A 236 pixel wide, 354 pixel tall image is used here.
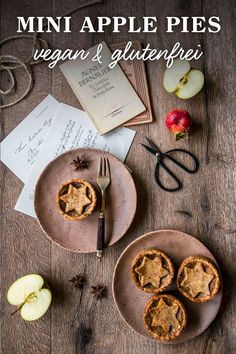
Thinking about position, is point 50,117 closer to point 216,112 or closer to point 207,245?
point 216,112

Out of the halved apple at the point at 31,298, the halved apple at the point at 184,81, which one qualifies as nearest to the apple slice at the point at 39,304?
the halved apple at the point at 31,298

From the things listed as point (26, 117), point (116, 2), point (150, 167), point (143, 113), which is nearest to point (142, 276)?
point (150, 167)

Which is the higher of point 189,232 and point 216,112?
point 216,112

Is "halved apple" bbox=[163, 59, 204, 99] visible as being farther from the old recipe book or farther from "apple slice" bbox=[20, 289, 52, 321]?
"apple slice" bbox=[20, 289, 52, 321]

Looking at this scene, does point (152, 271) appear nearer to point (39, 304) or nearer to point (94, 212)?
point (94, 212)

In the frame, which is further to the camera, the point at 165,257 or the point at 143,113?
the point at 143,113

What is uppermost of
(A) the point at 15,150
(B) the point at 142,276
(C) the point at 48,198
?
(A) the point at 15,150

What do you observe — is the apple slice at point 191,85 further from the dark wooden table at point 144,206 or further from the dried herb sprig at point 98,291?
the dried herb sprig at point 98,291
